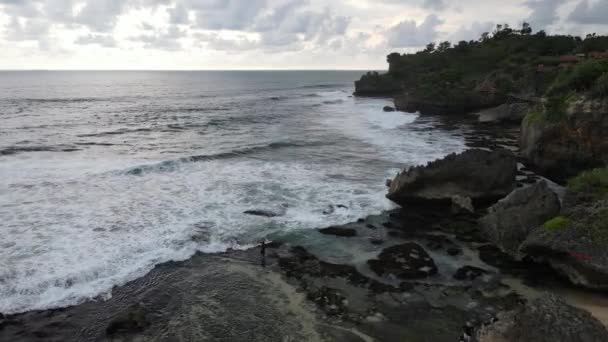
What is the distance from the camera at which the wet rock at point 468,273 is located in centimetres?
1620

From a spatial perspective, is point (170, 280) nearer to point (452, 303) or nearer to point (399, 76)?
point (452, 303)

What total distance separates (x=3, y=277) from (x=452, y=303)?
16.3m

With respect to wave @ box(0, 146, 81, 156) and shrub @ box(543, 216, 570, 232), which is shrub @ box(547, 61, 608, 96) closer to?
shrub @ box(543, 216, 570, 232)

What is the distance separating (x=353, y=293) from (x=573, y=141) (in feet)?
65.3

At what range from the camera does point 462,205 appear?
74.3 ft

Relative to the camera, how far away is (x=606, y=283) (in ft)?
46.4

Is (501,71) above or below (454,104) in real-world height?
above

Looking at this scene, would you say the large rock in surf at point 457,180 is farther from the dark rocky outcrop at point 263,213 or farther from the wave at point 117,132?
the wave at point 117,132

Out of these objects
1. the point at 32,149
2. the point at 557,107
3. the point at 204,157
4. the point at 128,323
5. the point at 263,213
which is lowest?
the point at 128,323

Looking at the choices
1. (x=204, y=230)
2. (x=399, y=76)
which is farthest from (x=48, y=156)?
(x=399, y=76)

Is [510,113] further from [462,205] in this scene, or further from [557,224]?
[557,224]

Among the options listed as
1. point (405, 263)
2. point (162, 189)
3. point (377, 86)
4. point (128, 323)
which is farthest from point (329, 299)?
point (377, 86)

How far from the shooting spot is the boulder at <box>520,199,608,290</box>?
14.3 meters

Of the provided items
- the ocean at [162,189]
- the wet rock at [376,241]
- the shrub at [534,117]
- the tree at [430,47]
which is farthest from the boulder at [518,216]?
the tree at [430,47]
